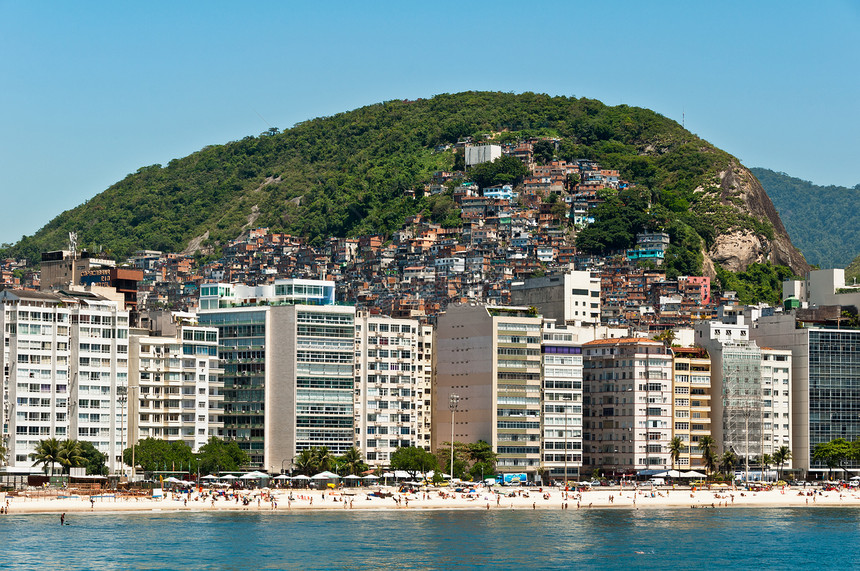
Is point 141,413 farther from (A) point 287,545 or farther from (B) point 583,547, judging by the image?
(B) point 583,547

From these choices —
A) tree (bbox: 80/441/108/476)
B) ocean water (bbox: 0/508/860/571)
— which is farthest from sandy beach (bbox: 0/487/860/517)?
tree (bbox: 80/441/108/476)

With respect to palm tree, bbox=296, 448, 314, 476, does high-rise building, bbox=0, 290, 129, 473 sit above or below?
above

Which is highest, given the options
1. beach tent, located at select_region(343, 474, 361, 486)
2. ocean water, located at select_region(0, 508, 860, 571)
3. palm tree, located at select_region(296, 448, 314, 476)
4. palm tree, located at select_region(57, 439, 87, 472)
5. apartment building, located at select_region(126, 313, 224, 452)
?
apartment building, located at select_region(126, 313, 224, 452)

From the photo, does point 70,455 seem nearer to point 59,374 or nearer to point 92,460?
point 92,460

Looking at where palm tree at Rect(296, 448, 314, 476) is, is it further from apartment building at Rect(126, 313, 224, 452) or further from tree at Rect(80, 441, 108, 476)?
tree at Rect(80, 441, 108, 476)

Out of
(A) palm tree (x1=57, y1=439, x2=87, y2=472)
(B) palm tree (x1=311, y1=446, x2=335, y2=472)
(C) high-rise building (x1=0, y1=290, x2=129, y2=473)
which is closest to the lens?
Answer: (A) palm tree (x1=57, y1=439, x2=87, y2=472)

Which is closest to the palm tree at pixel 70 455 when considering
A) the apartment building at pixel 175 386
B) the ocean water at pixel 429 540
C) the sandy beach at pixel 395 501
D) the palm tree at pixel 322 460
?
the sandy beach at pixel 395 501
